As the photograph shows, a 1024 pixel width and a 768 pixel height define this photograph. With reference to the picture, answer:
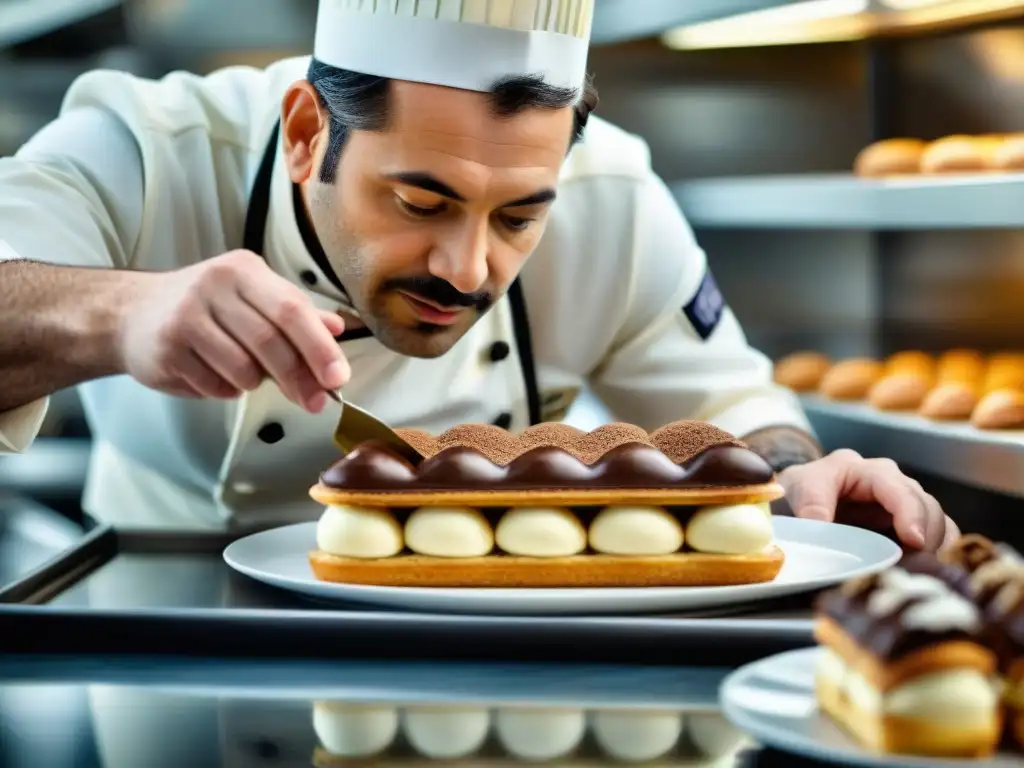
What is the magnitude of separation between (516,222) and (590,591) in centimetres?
55

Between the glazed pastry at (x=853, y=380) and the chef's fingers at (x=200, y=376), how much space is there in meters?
Answer: 1.84

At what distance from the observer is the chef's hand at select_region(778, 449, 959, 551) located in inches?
53.2

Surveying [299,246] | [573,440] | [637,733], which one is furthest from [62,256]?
[637,733]

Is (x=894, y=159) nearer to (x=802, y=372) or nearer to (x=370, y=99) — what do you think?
(x=802, y=372)

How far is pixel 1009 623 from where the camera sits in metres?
0.81

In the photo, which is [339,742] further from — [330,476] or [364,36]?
[364,36]

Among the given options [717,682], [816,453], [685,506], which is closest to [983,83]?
[816,453]

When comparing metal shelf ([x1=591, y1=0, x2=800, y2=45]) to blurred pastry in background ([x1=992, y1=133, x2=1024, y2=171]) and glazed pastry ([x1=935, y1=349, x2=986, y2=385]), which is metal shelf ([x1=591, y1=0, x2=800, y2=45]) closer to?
blurred pastry in background ([x1=992, y1=133, x2=1024, y2=171])

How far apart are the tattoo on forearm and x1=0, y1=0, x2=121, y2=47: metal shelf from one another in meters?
1.97

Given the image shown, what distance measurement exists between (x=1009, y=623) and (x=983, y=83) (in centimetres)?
225

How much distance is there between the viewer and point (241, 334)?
3.68 feet

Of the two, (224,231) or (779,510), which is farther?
(224,231)

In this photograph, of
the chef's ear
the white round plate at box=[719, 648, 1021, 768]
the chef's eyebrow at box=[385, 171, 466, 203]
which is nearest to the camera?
the white round plate at box=[719, 648, 1021, 768]

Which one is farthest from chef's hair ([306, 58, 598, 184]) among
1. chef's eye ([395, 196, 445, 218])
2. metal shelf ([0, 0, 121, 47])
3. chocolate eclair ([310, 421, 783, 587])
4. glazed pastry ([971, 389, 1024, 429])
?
metal shelf ([0, 0, 121, 47])
